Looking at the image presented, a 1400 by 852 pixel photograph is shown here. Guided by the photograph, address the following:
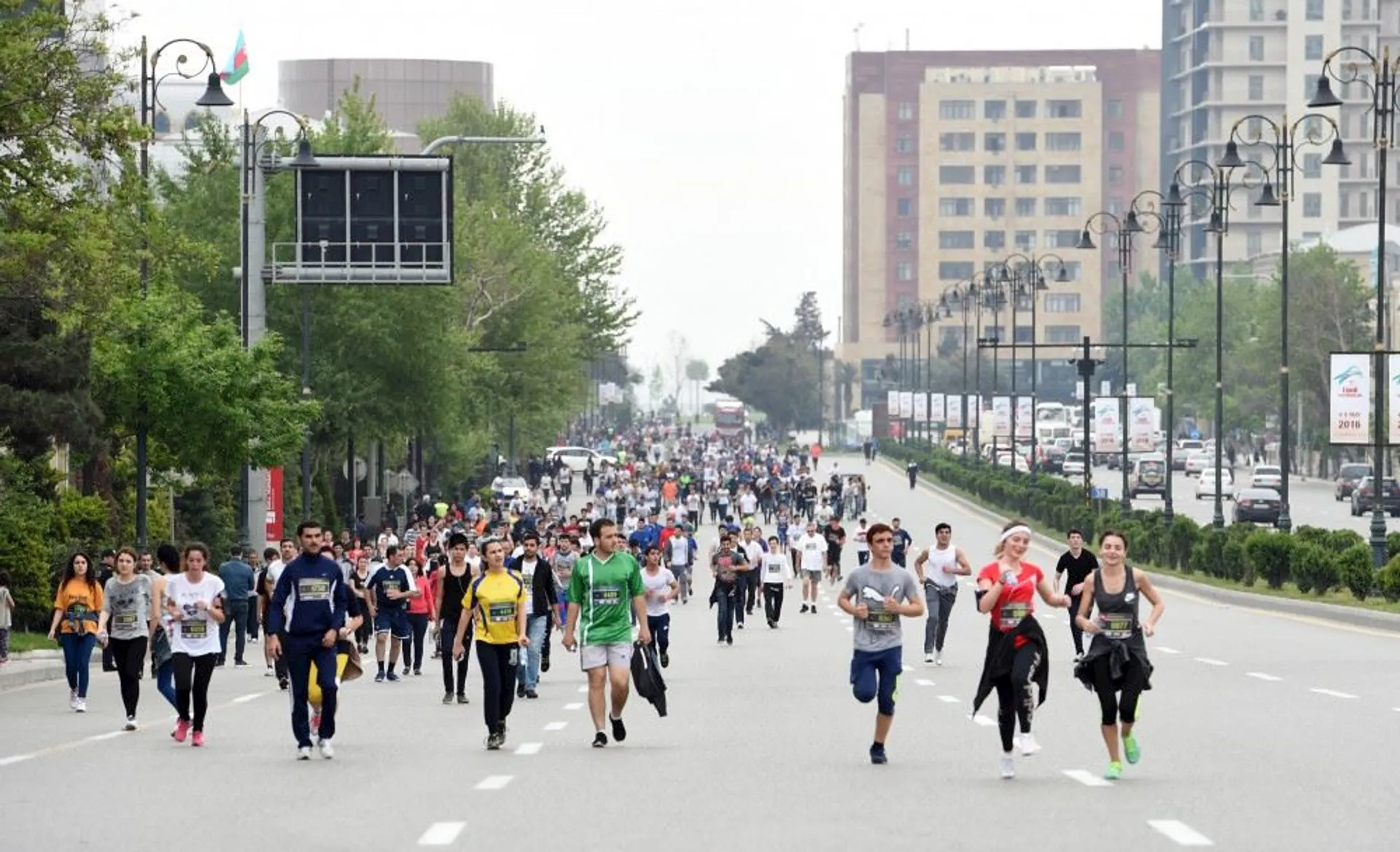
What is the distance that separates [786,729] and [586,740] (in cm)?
175

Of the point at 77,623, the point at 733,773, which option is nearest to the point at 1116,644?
the point at 733,773

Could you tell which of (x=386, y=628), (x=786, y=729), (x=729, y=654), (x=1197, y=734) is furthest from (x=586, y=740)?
(x=729, y=654)

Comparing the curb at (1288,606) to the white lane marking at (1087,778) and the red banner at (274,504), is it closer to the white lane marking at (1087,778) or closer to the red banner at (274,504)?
the red banner at (274,504)

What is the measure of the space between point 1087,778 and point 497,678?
4.86m

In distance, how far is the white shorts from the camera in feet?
58.2

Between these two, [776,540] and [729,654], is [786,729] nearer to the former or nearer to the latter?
[729,654]

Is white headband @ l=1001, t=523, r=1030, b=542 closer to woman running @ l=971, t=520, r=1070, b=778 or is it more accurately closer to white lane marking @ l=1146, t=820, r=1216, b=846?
woman running @ l=971, t=520, r=1070, b=778

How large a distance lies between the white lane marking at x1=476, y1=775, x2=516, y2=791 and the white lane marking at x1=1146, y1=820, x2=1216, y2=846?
3993 mm

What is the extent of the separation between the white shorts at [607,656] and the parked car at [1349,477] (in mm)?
80531

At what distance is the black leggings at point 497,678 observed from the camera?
18.2 m

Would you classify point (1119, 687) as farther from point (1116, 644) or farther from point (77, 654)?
point (77, 654)

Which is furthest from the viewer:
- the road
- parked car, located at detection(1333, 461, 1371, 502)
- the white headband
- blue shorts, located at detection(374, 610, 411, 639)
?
parked car, located at detection(1333, 461, 1371, 502)

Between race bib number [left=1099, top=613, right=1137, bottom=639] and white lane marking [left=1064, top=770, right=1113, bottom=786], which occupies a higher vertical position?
race bib number [left=1099, top=613, right=1137, bottom=639]

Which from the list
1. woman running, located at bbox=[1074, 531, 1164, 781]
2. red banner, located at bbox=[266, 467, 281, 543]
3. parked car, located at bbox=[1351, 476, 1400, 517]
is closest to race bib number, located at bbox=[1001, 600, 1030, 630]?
woman running, located at bbox=[1074, 531, 1164, 781]
